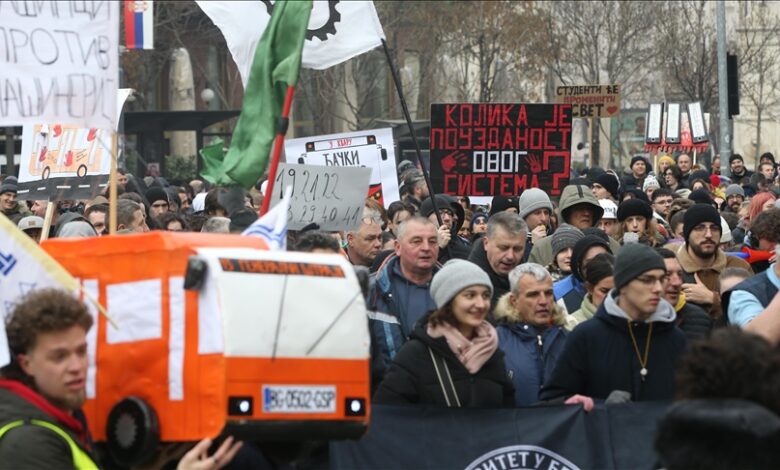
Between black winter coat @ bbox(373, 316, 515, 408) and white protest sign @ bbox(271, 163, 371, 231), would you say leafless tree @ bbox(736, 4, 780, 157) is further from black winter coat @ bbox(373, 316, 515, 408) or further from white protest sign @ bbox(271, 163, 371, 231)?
black winter coat @ bbox(373, 316, 515, 408)

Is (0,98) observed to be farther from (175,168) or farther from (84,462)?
(175,168)

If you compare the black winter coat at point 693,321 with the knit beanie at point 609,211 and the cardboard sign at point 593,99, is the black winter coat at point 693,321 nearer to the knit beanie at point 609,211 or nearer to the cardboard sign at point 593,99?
the knit beanie at point 609,211

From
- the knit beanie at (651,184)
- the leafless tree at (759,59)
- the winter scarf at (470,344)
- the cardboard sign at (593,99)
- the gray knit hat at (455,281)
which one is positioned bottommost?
the winter scarf at (470,344)

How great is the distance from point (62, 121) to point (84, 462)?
1617mm

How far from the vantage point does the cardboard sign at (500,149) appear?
12555mm

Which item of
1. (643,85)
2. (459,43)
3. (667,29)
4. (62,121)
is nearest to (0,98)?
(62,121)

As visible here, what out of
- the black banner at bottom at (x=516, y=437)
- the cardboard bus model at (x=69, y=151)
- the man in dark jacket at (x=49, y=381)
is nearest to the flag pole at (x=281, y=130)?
the man in dark jacket at (x=49, y=381)

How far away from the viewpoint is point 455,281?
7.12 meters

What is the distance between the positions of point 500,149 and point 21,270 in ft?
25.3

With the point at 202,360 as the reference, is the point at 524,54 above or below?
above

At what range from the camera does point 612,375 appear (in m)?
7.11

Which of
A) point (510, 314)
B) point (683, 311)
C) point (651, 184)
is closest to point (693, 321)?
point (683, 311)

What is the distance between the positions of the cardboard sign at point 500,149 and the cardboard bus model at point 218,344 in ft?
24.2

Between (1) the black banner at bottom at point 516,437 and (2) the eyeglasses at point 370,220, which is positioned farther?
(2) the eyeglasses at point 370,220
